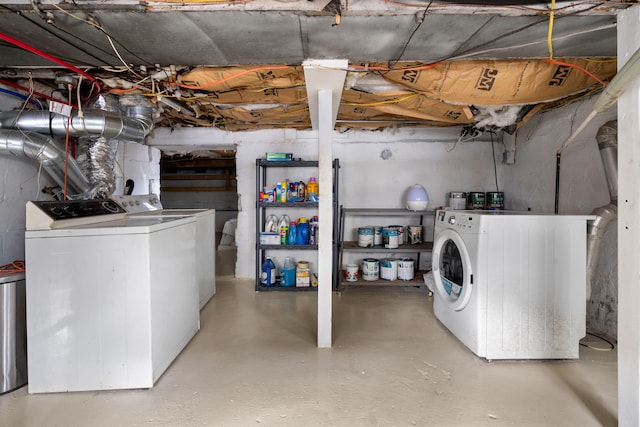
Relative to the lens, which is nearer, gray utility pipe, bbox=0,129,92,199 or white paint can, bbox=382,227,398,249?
gray utility pipe, bbox=0,129,92,199

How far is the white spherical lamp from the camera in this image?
335cm

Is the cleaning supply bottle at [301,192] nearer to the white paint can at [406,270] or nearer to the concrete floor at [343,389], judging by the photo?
the white paint can at [406,270]

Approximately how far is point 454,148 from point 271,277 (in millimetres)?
2562

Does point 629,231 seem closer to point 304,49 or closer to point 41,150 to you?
point 304,49

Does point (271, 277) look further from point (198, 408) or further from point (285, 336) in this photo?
point (198, 408)

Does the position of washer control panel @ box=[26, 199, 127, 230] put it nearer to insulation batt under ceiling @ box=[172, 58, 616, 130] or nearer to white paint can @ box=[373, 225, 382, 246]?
insulation batt under ceiling @ box=[172, 58, 616, 130]

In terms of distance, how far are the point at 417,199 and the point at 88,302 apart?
290cm

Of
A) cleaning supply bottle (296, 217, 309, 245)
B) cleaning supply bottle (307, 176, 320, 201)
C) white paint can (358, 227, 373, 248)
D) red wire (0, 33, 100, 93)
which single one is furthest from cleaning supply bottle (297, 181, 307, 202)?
red wire (0, 33, 100, 93)

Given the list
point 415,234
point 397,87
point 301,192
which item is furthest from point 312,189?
point 397,87

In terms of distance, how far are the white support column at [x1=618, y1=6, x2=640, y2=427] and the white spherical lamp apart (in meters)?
2.01

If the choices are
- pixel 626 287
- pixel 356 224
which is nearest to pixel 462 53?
pixel 626 287

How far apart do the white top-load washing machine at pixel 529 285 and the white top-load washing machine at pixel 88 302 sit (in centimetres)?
192

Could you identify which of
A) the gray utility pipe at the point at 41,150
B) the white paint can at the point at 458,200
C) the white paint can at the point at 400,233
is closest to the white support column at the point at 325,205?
the white paint can at the point at 400,233

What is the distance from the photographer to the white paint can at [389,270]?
333cm
